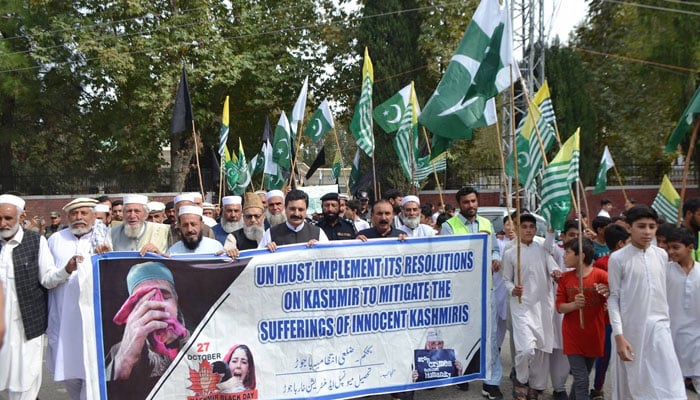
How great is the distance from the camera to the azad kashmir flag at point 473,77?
6.45 meters

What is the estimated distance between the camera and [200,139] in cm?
2742

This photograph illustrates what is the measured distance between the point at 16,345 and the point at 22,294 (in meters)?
0.41

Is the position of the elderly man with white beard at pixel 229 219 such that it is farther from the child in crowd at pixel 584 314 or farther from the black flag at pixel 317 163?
the black flag at pixel 317 163

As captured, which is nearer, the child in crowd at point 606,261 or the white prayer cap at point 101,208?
the child in crowd at point 606,261

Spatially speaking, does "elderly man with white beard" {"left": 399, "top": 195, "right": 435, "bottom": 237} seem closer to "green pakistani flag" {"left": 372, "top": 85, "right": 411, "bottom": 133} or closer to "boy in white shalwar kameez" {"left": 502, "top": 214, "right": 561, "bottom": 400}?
"boy in white shalwar kameez" {"left": 502, "top": 214, "right": 561, "bottom": 400}

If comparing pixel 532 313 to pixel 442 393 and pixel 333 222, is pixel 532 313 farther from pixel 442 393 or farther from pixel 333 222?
pixel 333 222

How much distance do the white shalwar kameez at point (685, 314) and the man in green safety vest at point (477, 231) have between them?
1619 millimetres

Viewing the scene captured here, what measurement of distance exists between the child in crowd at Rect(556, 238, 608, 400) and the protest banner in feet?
2.76

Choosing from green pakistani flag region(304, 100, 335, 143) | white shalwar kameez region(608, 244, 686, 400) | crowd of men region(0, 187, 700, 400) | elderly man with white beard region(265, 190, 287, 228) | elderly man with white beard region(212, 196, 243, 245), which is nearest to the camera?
white shalwar kameez region(608, 244, 686, 400)

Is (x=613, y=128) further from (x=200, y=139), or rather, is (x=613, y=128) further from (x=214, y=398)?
(x=214, y=398)

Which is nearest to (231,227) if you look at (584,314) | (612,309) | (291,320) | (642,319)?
(291,320)

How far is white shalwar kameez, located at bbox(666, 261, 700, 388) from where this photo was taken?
537cm

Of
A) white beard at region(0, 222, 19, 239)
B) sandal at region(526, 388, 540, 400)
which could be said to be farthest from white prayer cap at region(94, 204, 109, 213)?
sandal at region(526, 388, 540, 400)

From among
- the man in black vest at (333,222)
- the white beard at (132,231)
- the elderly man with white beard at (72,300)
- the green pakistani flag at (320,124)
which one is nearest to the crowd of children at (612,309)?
the man in black vest at (333,222)
